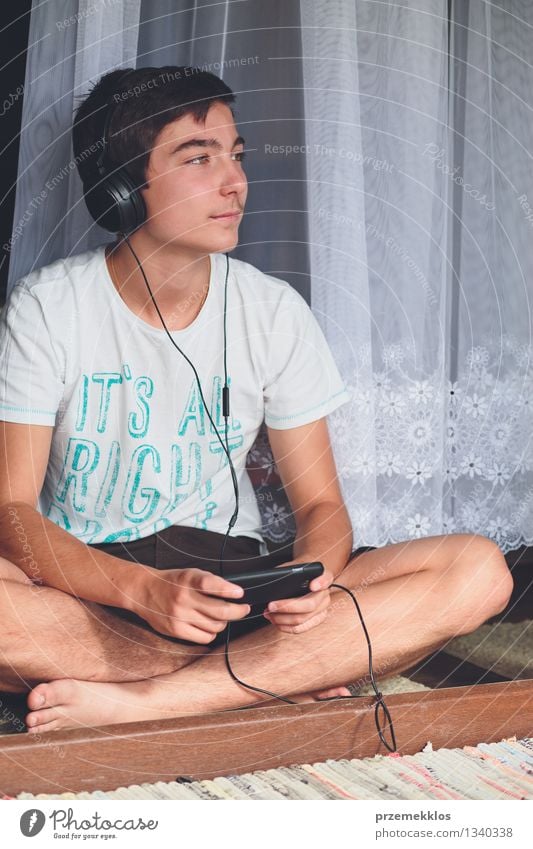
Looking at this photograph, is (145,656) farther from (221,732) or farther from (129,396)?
(129,396)

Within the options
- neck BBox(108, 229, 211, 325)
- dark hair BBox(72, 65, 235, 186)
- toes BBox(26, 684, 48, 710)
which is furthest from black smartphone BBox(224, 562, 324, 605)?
dark hair BBox(72, 65, 235, 186)

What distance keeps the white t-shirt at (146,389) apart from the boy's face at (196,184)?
0.10 metres

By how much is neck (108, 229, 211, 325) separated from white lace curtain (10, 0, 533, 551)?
108mm

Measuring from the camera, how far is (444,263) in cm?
127

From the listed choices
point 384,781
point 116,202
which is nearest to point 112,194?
point 116,202

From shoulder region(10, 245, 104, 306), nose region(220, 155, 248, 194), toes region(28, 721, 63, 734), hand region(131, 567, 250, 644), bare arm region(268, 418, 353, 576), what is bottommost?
toes region(28, 721, 63, 734)

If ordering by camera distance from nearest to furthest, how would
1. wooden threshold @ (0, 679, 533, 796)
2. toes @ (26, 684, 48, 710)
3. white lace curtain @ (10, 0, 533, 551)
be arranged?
1. wooden threshold @ (0, 679, 533, 796)
2. toes @ (26, 684, 48, 710)
3. white lace curtain @ (10, 0, 533, 551)

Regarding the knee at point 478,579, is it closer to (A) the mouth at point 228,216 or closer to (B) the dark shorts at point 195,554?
(B) the dark shorts at point 195,554

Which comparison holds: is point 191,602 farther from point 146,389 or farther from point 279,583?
point 146,389

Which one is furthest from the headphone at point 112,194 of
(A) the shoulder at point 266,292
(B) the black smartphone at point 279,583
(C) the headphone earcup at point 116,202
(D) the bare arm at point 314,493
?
(B) the black smartphone at point 279,583

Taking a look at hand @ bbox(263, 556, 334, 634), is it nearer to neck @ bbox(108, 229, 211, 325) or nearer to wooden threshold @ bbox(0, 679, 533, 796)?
wooden threshold @ bbox(0, 679, 533, 796)

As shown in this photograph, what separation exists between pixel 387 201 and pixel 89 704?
0.72 m

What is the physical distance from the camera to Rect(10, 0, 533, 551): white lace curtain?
1.16 metres
